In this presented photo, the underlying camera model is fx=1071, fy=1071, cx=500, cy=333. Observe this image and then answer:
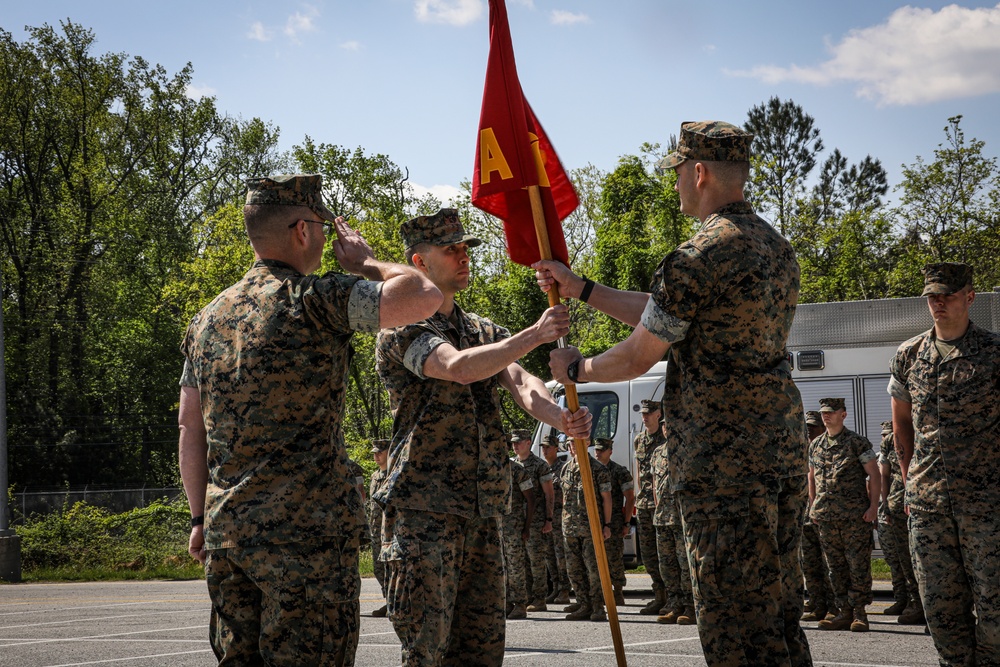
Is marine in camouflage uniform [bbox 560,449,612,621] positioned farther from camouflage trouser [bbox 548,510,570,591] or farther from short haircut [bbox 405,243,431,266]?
short haircut [bbox 405,243,431,266]

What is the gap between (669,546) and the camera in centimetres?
1294

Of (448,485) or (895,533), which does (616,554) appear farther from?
(448,485)

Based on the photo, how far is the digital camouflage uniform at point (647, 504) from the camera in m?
13.9

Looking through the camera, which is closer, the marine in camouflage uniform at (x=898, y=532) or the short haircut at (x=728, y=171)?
the short haircut at (x=728, y=171)

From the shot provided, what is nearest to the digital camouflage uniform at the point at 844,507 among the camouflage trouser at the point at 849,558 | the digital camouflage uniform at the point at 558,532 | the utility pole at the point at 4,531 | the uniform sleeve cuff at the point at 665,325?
the camouflage trouser at the point at 849,558

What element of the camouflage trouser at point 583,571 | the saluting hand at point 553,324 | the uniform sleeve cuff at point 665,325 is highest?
the saluting hand at point 553,324

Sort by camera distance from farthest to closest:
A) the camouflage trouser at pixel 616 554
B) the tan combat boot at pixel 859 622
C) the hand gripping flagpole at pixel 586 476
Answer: the camouflage trouser at pixel 616 554
the tan combat boot at pixel 859 622
the hand gripping flagpole at pixel 586 476

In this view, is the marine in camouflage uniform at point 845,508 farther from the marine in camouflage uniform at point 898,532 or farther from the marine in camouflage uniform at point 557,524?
the marine in camouflage uniform at point 557,524

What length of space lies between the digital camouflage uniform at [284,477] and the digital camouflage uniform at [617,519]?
33.7ft

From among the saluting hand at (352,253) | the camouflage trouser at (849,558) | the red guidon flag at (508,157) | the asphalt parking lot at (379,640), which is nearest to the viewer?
the saluting hand at (352,253)

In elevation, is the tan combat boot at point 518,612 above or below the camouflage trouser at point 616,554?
below

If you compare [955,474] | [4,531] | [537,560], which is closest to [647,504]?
[537,560]

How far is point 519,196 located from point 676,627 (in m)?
7.26

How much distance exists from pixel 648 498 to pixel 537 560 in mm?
1900
